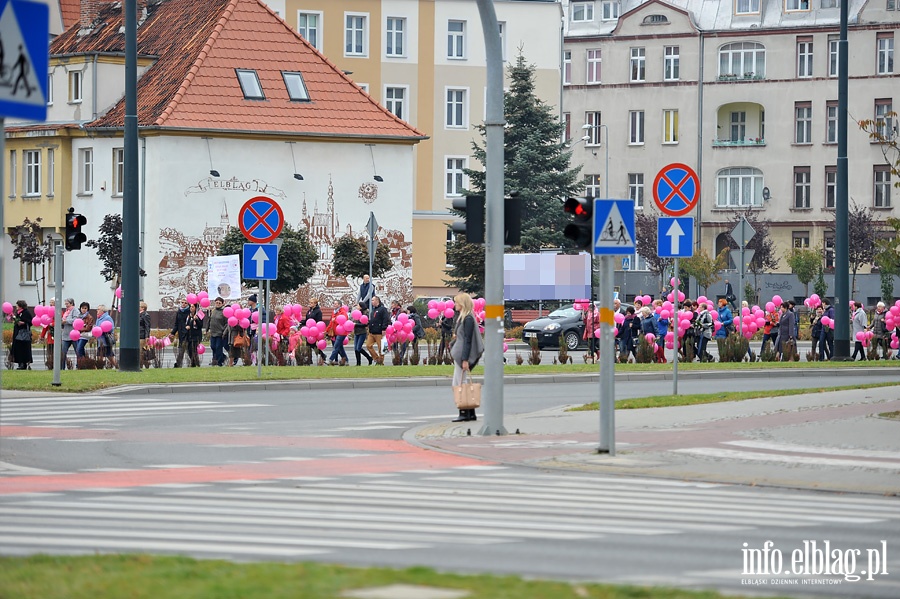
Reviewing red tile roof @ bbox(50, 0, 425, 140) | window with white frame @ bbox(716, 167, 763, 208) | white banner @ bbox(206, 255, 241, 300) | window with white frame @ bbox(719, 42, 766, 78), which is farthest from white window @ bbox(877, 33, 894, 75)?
white banner @ bbox(206, 255, 241, 300)

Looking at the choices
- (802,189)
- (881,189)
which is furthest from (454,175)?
(881,189)

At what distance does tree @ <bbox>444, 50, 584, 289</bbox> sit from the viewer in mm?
64062

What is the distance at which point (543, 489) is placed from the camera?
13.6m

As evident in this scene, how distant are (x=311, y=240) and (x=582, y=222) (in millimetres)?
41392

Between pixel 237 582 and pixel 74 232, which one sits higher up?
pixel 74 232

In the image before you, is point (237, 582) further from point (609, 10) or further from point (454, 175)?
point (609, 10)

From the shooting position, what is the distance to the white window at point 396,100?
74000 millimetres

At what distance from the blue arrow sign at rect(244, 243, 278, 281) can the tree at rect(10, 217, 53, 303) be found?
31.2 m

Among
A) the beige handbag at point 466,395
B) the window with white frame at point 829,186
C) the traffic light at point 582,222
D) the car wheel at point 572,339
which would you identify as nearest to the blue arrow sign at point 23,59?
the traffic light at point 582,222

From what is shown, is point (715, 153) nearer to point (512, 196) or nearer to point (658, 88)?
point (658, 88)

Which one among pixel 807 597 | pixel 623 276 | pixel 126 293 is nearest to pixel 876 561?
pixel 807 597

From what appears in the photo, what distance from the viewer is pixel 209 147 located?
182ft

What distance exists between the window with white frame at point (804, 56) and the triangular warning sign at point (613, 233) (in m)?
71.8

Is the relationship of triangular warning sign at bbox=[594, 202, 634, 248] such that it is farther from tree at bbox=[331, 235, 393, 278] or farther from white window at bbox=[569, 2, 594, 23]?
white window at bbox=[569, 2, 594, 23]
